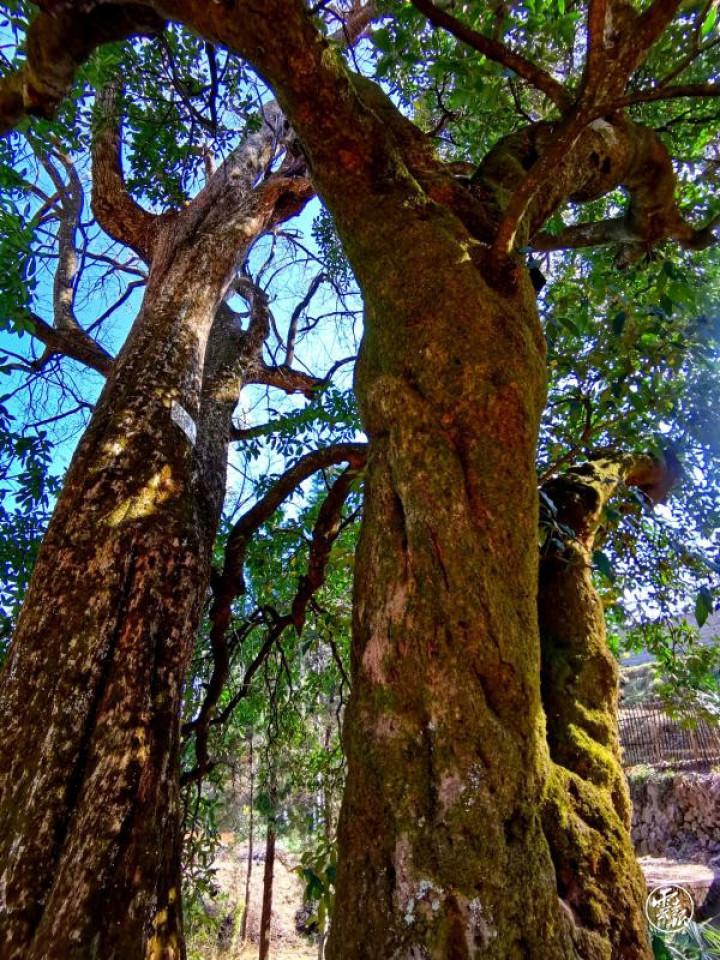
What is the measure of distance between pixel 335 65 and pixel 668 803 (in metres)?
11.8

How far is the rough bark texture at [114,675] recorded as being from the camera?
60.9 inches

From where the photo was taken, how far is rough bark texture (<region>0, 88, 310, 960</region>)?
1.55m

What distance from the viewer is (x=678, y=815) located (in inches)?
389

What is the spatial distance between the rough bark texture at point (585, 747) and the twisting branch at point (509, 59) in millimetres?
1518

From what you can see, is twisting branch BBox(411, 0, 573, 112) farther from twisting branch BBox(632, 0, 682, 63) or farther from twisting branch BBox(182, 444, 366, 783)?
twisting branch BBox(182, 444, 366, 783)

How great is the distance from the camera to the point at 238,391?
12.2 ft

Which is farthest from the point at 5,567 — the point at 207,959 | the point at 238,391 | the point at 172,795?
the point at 207,959

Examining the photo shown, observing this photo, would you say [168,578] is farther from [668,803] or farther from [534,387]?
[668,803]

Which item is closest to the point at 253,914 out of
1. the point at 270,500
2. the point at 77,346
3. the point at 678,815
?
the point at 678,815

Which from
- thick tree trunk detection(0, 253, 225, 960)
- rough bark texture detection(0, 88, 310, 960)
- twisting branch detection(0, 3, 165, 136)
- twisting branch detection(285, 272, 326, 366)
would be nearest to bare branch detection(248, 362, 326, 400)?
twisting branch detection(285, 272, 326, 366)

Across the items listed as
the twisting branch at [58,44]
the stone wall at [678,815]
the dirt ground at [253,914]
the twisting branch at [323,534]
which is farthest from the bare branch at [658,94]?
the dirt ground at [253,914]

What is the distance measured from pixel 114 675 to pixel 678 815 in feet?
36.5

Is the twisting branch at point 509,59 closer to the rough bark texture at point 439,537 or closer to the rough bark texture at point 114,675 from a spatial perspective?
the rough bark texture at point 439,537

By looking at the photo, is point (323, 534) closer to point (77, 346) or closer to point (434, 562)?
point (434, 562)
